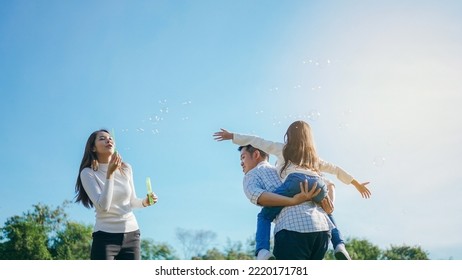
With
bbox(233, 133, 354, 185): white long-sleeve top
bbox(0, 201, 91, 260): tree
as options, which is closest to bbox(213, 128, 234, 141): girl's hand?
bbox(233, 133, 354, 185): white long-sleeve top

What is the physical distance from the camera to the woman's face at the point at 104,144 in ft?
19.1

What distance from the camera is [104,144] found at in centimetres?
581

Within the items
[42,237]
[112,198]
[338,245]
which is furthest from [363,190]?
[42,237]

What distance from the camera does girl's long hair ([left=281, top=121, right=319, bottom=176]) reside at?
5.08 m

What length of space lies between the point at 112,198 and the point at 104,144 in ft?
1.89

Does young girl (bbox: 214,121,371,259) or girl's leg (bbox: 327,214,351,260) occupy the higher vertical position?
young girl (bbox: 214,121,371,259)

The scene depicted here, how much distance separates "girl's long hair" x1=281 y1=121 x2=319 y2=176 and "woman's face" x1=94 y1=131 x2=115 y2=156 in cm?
181

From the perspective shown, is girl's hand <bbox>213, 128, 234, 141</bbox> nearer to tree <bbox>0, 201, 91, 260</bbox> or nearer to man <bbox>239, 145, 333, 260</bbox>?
man <bbox>239, 145, 333, 260</bbox>

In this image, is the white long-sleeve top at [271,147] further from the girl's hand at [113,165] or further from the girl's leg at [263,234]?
the girl's hand at [113,165]

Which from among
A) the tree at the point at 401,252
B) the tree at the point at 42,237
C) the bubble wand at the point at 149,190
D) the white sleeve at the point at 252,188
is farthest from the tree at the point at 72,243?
the white sleeve at the point at 252,188

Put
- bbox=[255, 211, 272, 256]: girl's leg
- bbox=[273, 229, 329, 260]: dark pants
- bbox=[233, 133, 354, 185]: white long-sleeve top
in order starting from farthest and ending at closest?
bbox=[233, 133, 354, 185]: white long-sleeve top → bbox=[255, 211, 272, 256]: girl's leg → bbox=[273, 229, 329, 260]: dark pants

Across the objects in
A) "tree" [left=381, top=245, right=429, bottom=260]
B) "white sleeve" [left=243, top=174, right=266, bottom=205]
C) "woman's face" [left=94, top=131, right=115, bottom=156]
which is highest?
"tree" [left=381, top=245, right=429, bottom=260]
